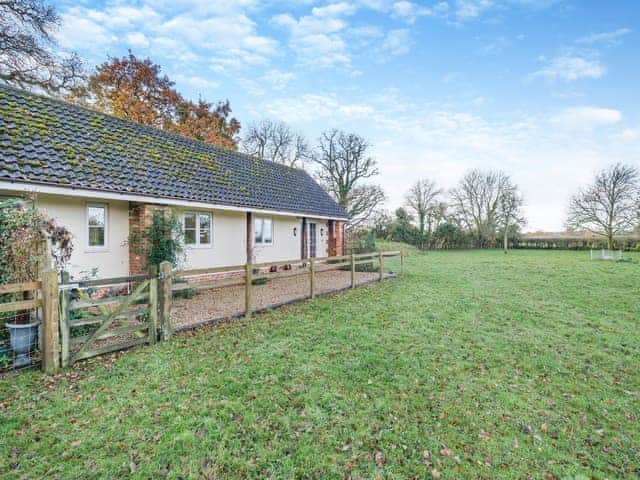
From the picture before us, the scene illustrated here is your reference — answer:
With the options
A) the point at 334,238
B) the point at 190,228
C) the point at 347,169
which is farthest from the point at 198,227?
the point at 347,169

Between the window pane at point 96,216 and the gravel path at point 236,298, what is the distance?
2917mm

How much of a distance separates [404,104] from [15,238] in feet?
51.8

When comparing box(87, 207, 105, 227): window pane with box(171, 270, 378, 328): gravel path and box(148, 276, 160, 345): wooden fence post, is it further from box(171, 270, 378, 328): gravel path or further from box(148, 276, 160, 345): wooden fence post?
box(148, 276, 160, 345): wooden fence post

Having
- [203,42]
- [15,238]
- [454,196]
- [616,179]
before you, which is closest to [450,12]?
[203,42]

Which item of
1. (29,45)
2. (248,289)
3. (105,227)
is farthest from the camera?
(29,45)

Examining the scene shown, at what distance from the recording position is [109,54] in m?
20.5

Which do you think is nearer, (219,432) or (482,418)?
(219,432)

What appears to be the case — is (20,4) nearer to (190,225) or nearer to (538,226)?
(190,225)

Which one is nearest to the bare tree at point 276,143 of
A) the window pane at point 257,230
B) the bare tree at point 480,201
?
the window pane at point 257,230

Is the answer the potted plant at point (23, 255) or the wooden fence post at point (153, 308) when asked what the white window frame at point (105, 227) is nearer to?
the potted plant at point (23, 255)

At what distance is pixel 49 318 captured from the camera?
13.7 feet

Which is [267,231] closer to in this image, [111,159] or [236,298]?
[236,298]

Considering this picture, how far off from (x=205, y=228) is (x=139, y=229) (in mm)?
2647

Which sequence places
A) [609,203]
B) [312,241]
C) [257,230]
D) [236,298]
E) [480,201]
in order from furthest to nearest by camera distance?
[480,201] < [609,203] < [312,241] < [257,230] < [236,298]
